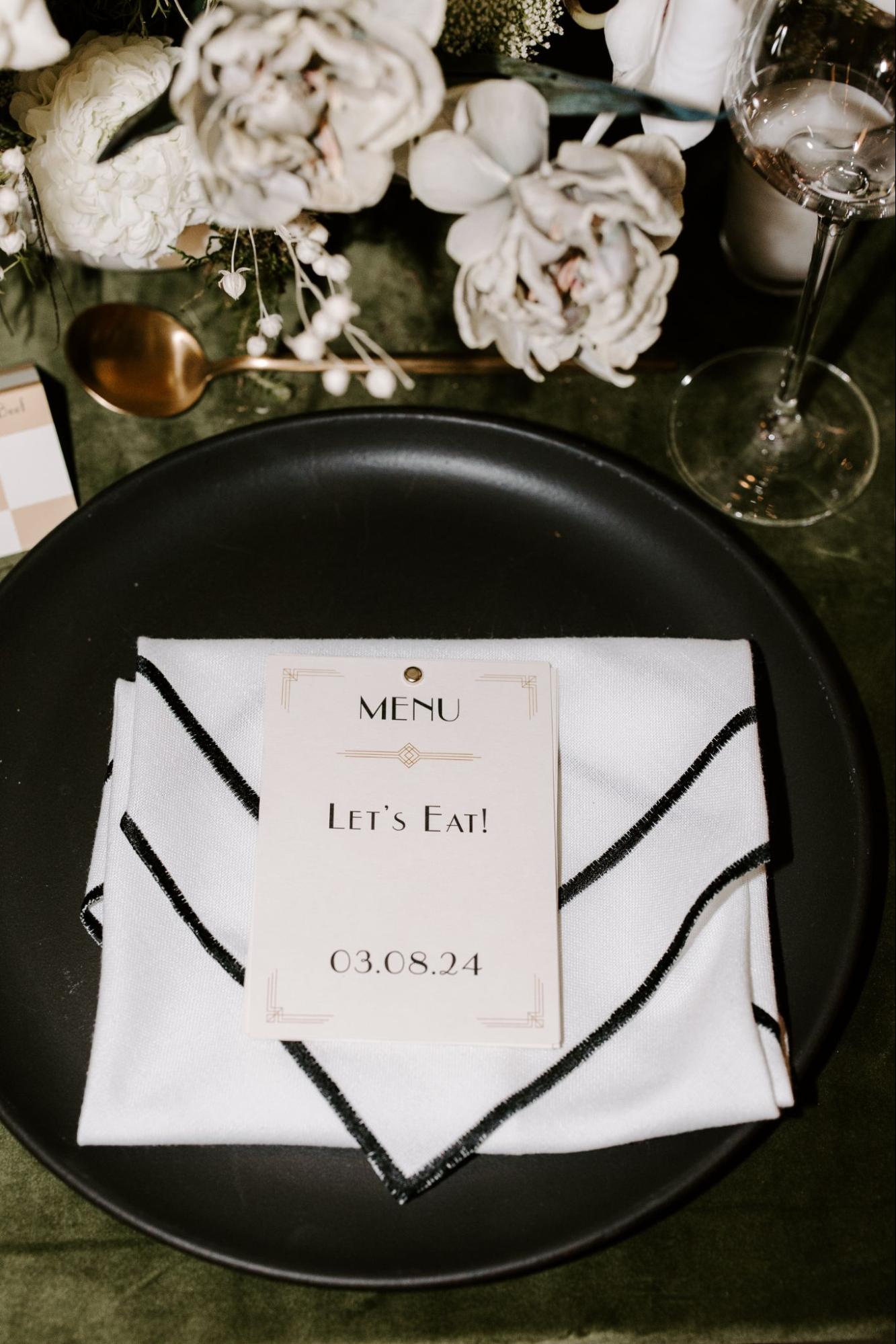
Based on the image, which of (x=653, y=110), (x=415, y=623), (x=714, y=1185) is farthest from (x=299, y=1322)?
(x=653, y=110)

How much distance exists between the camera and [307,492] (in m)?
0.61

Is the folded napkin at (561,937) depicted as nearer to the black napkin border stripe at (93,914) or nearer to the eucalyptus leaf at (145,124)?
the black napkin border stripe at (93,914)

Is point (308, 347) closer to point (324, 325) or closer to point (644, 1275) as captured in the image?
point (324, 325)

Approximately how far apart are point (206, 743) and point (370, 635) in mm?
112

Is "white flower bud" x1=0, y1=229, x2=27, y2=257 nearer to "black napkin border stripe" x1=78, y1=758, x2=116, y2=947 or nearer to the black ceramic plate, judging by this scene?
the black ceramic plate

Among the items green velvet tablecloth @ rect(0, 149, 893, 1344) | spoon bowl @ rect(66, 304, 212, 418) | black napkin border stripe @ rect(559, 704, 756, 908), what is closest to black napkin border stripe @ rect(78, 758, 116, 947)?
green velvet tablecloth @ rect(0, 149, 893, 1344)

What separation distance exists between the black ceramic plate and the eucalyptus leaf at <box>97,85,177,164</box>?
0.20m

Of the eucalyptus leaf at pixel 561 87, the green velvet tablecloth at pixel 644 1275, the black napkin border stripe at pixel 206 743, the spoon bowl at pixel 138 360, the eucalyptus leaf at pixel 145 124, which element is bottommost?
the green velvet tablecloth at pixel 644 1275

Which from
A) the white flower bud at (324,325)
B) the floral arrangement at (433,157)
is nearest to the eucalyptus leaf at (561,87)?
the floral arrangement at (433,157)

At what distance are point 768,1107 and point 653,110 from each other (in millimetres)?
406

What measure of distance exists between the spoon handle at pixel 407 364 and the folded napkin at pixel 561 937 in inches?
8.9

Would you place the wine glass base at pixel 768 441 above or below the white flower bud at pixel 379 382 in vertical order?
below

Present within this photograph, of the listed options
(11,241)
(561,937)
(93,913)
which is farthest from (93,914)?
(11,241)

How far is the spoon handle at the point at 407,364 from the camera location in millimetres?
677
